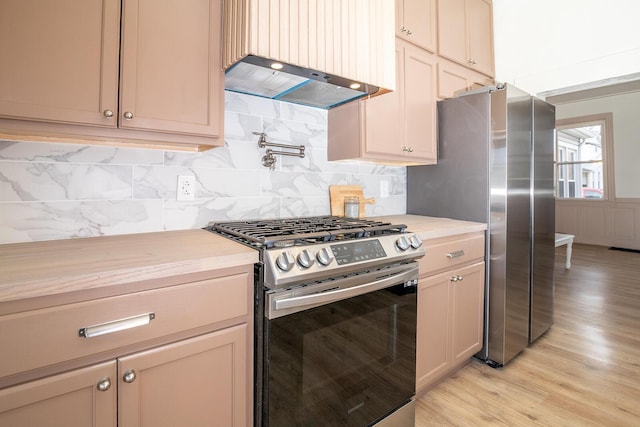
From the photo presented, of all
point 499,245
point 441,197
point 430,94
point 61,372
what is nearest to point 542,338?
point 499,245

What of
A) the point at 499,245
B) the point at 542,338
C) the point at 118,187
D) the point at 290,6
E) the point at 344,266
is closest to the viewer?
the point at 344,266

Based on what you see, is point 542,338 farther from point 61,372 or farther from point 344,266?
point 61,372

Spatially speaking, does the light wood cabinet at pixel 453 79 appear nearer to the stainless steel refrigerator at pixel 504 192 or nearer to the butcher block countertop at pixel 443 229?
the stainless steel refrigerator at pixel 504 192

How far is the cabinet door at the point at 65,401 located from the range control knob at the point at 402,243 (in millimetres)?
1121

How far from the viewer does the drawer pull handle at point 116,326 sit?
0.87 metres

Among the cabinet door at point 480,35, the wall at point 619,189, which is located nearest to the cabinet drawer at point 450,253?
the cabinet door at point 480,35

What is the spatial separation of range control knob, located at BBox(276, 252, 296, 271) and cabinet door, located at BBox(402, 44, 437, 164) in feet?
4.44

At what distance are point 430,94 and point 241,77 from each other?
1.37 m

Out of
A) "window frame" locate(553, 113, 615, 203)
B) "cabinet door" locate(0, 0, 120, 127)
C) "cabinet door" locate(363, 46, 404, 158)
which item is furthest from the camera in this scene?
"window frame" locate(553, 113, 615, 203)

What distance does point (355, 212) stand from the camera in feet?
7.00

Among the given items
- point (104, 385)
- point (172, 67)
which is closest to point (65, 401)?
point (104, 385)

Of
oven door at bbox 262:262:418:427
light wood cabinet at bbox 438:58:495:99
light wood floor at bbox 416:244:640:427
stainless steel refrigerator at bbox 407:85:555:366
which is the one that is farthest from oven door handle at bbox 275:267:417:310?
light wood cabinet at bbox 438:58:495:99

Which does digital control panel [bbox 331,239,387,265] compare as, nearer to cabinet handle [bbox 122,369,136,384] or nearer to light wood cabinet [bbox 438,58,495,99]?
cabinet handle [bbox 122,369,136,384]

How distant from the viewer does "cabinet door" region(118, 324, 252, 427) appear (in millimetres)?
958
